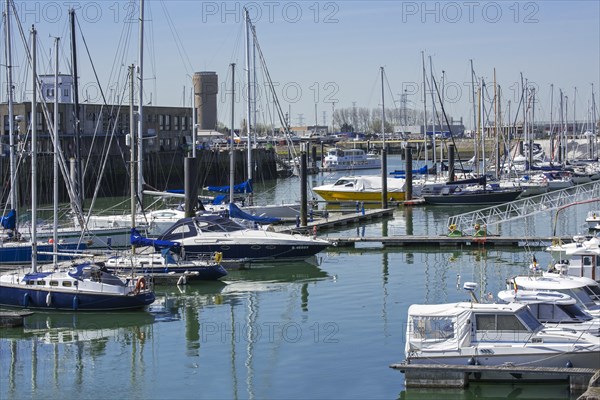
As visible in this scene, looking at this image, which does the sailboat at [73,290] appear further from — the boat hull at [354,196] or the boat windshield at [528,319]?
the boat hull at [354,196]

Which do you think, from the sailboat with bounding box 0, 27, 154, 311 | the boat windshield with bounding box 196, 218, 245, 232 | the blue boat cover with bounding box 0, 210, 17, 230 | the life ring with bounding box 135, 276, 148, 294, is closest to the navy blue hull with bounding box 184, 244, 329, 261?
the boat windshield with bounding box 196, 218, 245, 232

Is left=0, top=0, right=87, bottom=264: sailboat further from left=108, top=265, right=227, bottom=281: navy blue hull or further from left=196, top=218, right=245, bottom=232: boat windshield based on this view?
left=196, top=218, right=245, bottom=232: boat windshield

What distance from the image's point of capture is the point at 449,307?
25.8 m

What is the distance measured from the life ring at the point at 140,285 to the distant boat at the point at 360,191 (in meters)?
44.2

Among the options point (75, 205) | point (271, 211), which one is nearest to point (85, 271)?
point (75, 205)

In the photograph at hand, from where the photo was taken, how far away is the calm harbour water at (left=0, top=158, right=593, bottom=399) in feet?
84.3

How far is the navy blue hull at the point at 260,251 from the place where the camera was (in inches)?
1699

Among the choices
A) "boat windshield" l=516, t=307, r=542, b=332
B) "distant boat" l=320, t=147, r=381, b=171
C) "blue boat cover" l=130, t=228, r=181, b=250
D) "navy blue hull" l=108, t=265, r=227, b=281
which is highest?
Result: "distant boat" l=320, t=147, r=381, b=171

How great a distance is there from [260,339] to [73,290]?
7.07 meters

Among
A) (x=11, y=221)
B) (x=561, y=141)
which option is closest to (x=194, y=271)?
(x=11, y=221)

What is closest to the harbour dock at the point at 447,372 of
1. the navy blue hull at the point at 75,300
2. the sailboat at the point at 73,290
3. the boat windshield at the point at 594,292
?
the boat windshield at the point at 594,292

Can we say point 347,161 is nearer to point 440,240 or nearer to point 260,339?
point 440,240

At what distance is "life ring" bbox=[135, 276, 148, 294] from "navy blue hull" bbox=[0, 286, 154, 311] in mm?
233

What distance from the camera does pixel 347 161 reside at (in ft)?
465
